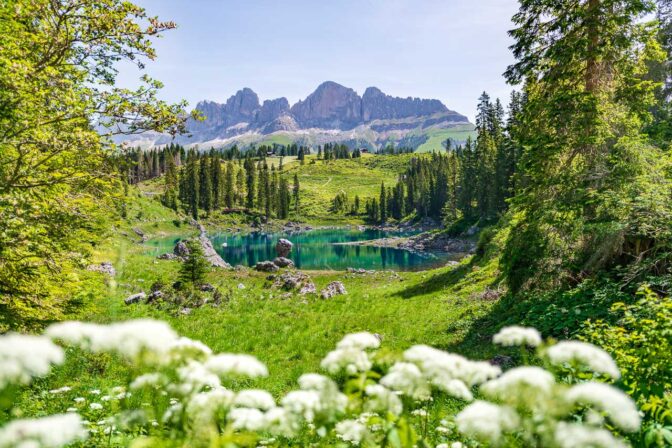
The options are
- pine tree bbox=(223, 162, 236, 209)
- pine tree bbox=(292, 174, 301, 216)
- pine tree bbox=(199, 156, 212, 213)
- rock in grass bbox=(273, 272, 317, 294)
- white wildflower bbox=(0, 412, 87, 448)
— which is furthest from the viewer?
pine tree bbox=(292, 174, 301, 216)

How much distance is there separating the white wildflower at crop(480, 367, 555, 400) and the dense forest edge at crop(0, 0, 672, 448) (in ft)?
0.08

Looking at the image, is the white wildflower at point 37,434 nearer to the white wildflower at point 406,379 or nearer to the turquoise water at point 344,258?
the white wildflower at point 406,379

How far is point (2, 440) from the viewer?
1.97 metres

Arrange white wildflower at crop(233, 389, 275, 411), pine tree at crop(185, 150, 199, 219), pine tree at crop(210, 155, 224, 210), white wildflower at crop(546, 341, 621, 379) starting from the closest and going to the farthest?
white wildflower at crop(546, 341, 621, 379)
white wildflower at crop(233, 389, 275, 411)
pine tree at crop(185, 150, 199, 219)
pine tree at crop(210, 155, 224, 210)

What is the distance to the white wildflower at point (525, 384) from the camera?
7.68 ft

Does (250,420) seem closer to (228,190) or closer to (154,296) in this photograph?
(154,296)

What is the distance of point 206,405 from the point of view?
2713 millimetres

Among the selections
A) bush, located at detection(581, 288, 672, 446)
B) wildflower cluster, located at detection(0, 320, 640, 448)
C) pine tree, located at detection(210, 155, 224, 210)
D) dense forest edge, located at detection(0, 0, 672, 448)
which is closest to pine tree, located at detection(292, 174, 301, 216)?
pine tree, located at detection(210, 155, 224, 210)

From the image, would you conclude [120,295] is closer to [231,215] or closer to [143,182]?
[231,215]

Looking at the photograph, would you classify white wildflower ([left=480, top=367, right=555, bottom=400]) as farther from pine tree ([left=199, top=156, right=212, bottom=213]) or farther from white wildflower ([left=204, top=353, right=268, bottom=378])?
pine tree ([left=199, top=156, right=212, bottom=213])

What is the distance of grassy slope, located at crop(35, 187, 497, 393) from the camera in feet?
38.9

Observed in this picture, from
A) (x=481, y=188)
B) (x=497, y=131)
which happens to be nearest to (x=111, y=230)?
(x=481, y=188)

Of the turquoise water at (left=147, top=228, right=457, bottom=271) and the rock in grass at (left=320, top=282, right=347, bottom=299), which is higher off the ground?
the rock in grass at (left=320, top=282, right=347, bottom=299)

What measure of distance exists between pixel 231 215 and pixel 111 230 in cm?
13610
